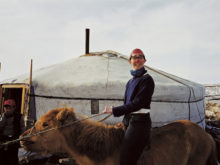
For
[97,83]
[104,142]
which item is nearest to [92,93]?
[97,83]

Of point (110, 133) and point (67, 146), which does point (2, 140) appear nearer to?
point (67, 146)

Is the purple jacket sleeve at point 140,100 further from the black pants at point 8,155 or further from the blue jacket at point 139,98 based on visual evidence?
the black pants at point 8,155

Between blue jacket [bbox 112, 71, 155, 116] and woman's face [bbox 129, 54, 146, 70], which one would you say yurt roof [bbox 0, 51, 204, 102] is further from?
blue jacket [bbox 112, 71, 155, 116]

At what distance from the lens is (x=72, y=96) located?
4559mm

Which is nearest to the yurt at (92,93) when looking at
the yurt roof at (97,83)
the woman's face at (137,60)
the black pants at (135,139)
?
the yurt roof at (97,83)

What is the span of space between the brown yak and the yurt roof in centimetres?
240

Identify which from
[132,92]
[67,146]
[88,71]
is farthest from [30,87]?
[132,92]

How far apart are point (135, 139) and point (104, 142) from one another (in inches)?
11.7

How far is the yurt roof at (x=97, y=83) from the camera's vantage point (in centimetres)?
446

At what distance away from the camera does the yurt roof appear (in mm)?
4457

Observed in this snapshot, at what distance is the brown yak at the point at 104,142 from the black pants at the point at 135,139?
129 mm

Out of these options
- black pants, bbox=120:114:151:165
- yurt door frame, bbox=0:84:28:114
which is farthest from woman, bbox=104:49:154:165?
yurt door frame, bbox=0:84:28:114

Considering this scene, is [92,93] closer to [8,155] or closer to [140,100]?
[8,155]

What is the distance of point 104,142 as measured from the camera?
1.84 m
